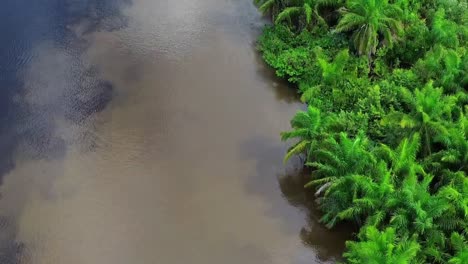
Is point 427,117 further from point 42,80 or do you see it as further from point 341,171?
point 42,80

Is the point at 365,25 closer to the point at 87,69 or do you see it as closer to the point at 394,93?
the point at 394,93

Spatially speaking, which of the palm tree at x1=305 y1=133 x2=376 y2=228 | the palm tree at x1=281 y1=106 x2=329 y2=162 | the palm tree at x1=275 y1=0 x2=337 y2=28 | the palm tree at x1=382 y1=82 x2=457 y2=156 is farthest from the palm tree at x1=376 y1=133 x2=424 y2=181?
the palm tree at x1=275 y1=0 x2=337 y2=28

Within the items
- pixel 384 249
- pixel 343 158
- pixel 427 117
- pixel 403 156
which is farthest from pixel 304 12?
pixel 384 249

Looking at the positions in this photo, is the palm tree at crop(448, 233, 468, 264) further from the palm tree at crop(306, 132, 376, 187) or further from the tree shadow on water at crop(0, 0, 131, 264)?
the tree shadow on water at crop(0, 0, 131, 264)

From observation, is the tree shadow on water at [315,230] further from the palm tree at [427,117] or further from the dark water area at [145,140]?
the palm tree at [427,117]

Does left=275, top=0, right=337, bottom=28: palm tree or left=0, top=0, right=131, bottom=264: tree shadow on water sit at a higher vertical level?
left=275, top=0, right=337, bottom=28: palm tree

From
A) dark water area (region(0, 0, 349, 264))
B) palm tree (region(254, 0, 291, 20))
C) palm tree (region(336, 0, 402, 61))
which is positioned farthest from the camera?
palm tree (region(254, 0, 291, 20))
